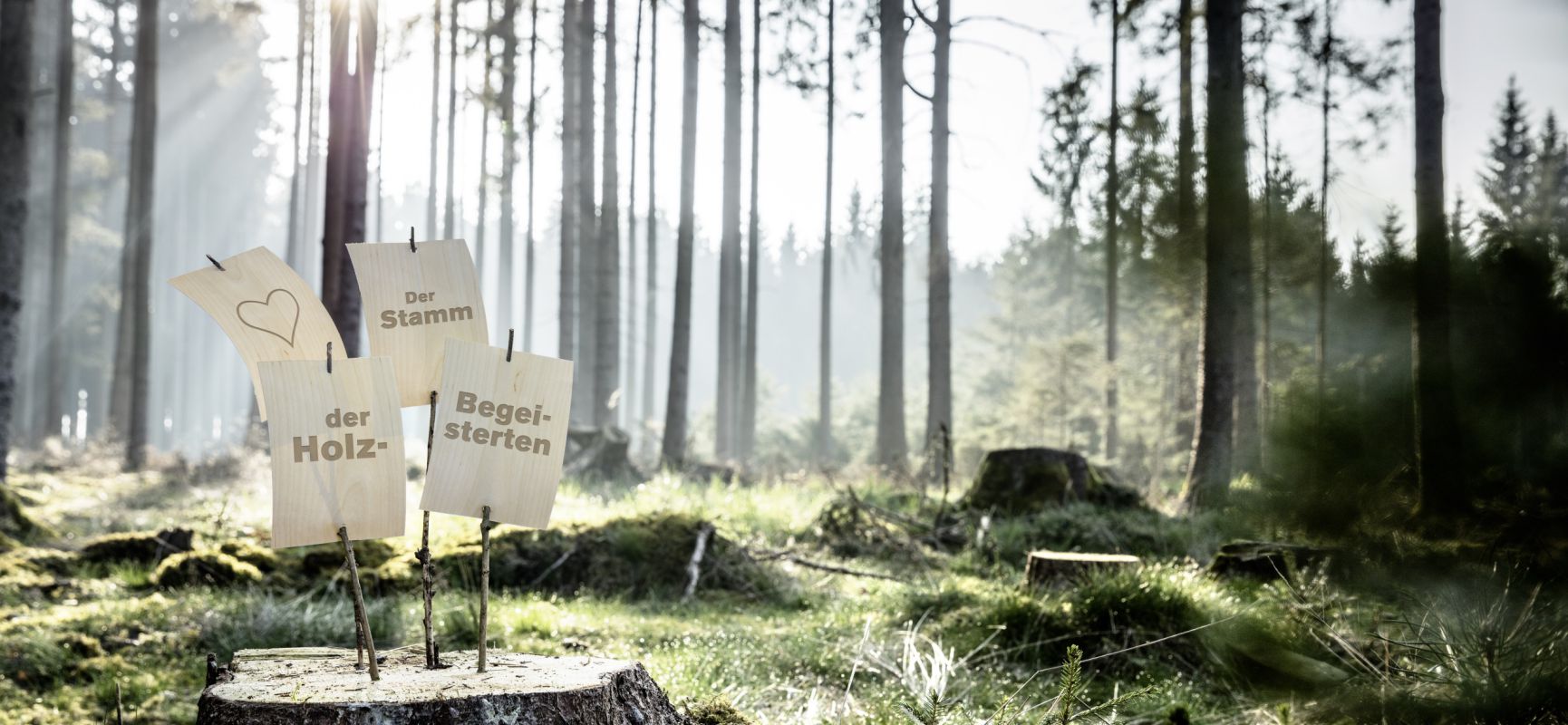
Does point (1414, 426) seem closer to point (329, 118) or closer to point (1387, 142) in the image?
point (329, 118)

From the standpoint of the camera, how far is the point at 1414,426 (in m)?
1.51

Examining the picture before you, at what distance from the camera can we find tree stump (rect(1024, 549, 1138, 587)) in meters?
4.91

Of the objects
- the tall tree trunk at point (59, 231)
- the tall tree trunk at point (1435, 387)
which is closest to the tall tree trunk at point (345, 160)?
the tall tree trunk at point (1435, 387)

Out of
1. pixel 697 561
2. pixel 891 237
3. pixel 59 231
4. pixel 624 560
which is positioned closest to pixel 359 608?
pixel 697 561

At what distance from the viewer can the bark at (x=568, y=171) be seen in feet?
64.2

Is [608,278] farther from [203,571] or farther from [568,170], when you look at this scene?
[203,571]

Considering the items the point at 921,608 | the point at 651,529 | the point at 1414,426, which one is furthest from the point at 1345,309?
the point at 651,529

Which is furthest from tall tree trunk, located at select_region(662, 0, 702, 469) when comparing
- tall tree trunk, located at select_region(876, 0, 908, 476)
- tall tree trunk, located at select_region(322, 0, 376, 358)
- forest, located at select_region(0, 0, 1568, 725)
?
tall tree trunk, located at select_region(322, 0, 376, 358)

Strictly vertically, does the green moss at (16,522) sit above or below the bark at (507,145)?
below

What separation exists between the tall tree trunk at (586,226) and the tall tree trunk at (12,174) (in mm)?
7310

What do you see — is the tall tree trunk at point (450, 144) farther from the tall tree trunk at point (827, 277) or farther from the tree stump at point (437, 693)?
the tree stump at point (437, 693)

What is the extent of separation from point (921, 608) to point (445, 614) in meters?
2.44

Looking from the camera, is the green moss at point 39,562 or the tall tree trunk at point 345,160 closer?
the green moss at point 39,562

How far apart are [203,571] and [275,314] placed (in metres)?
4.09
